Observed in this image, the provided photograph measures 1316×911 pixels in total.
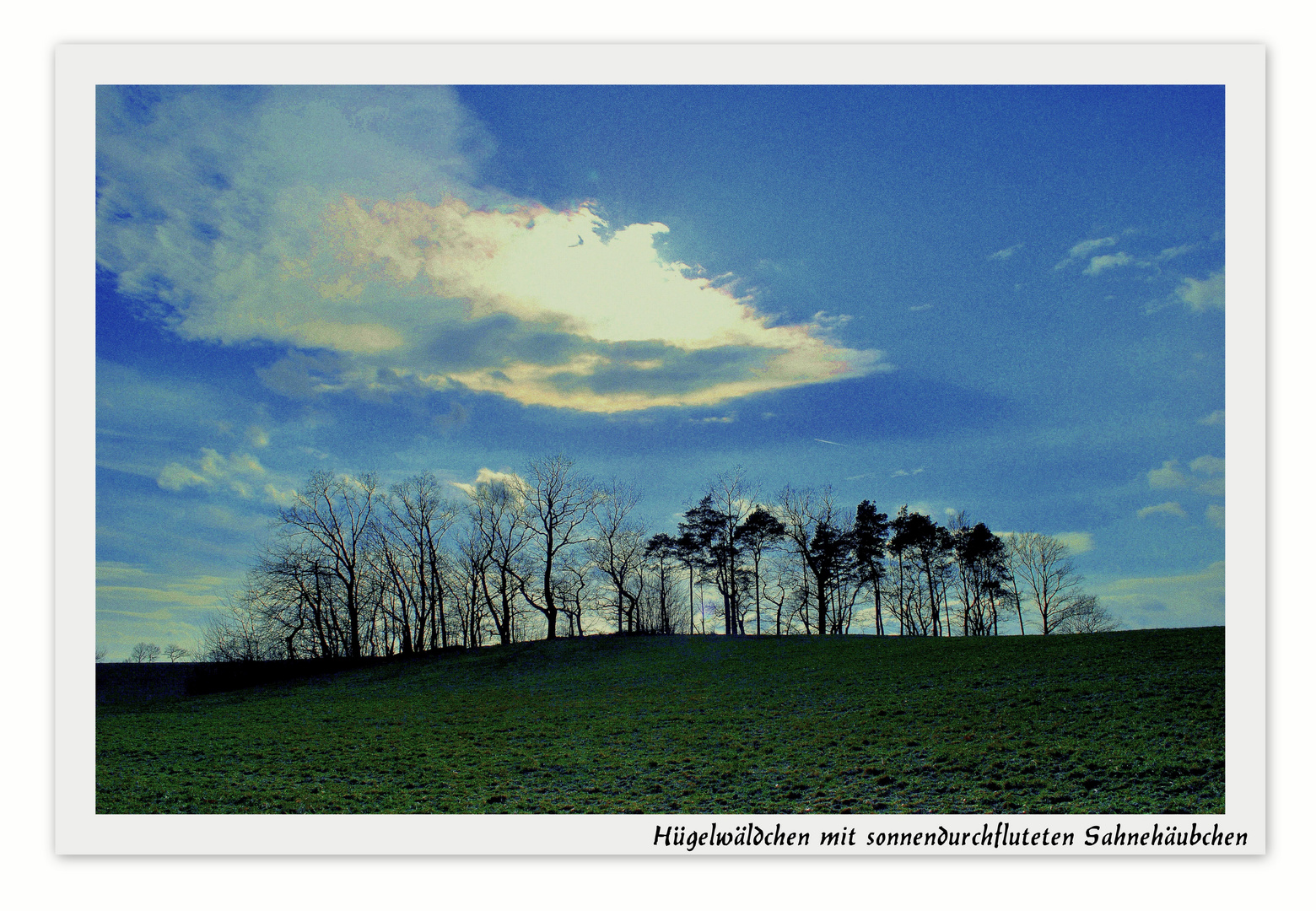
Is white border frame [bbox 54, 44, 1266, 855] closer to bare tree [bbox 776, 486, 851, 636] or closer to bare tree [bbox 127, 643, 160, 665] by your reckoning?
bare tree [bbox 127, 643, 160, 665]

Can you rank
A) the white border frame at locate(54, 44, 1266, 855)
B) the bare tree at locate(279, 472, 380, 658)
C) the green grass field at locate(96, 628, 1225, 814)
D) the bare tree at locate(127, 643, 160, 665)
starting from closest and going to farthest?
1. the white border frame at locate(54, 44, 1266, 855)
2. the green grass field at locate(96, 628, 1225, 814)
3. the bare tree at locate(127, 643, 160, 665)
4. the bare tree at locate(279, 472, 380, 658)

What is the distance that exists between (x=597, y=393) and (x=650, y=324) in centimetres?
327

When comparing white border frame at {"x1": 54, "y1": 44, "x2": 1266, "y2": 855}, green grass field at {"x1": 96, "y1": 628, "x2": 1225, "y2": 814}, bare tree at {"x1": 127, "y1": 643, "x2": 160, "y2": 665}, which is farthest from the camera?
bare tree at {"x1": 127, "y1": 643, "x2": 160, "y2": 665}

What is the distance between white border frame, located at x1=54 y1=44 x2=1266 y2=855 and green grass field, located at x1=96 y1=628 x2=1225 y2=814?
58 cm

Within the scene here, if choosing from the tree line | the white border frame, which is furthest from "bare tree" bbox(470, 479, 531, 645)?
the white border frame

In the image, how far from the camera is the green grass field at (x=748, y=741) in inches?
331

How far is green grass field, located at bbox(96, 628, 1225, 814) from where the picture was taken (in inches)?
331
